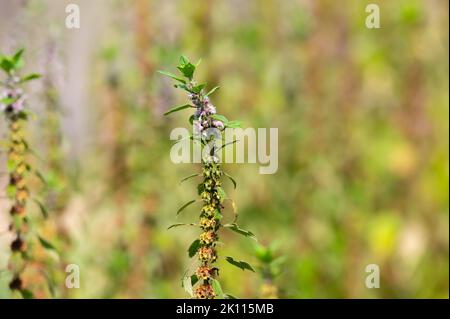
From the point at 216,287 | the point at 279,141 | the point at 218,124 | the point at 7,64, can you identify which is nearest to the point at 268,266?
the point at 216,287

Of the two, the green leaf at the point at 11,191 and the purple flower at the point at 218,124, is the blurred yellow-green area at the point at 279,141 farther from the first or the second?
the purple flower at the point at 218,124

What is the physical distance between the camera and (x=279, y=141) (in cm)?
446

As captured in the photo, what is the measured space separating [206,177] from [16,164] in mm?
548

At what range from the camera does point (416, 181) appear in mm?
4457

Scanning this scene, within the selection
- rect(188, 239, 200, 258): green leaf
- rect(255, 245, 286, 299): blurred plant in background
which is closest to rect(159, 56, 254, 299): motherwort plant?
rect(188, 239, 200, 258): green leaf

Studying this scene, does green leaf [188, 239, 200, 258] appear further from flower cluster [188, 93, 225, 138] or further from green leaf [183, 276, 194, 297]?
flower cluster [188, 93, 225, 138]

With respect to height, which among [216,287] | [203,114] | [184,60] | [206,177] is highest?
[184,60]

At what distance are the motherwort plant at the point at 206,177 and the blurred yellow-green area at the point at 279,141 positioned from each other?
138 centimetres

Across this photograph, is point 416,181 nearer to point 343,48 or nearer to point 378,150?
point 378,150

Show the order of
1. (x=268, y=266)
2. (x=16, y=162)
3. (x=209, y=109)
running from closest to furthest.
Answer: (x=209, y=109)
(x=16, y=162)
(x=268, y=266)

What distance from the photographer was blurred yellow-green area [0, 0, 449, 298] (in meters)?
3.40

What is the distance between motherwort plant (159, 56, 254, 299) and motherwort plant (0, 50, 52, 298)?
19.5 inches

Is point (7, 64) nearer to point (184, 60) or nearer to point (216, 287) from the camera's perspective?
point (184, 60)

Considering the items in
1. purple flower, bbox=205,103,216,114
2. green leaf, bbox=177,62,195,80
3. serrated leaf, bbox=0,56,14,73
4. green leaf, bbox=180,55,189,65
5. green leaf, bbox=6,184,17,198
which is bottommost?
green leaf, bbox=6,184,17,198
